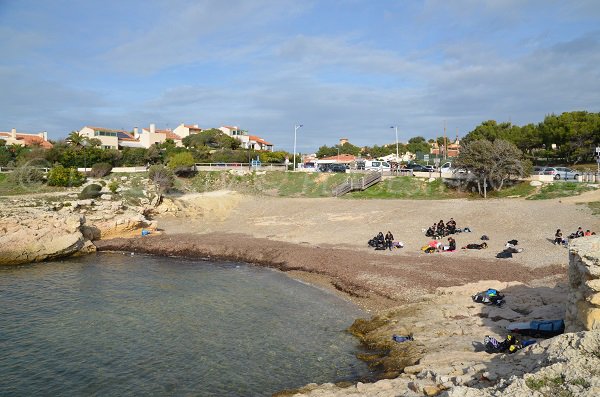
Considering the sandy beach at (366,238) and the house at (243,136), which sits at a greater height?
the house at (243,136)

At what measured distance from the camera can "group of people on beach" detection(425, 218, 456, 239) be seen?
105 ft

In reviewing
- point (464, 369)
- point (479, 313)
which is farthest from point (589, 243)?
point (479, 313)

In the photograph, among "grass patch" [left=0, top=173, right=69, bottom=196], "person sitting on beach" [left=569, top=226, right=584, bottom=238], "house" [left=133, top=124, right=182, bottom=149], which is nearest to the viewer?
"person sitting on beach" [left=569, top=226, right=584, bottom=238]

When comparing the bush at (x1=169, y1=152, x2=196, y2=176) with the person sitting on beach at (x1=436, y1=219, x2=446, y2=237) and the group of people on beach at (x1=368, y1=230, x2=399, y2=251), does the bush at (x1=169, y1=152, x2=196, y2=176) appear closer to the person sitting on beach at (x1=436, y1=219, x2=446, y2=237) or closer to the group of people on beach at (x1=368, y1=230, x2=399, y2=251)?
the group of people on beach at (x1=368, y1=230, x2=399, y2=251)

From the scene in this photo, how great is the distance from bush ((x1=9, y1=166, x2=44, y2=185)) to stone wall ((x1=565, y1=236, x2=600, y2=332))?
193ft

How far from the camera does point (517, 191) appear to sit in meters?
44.8

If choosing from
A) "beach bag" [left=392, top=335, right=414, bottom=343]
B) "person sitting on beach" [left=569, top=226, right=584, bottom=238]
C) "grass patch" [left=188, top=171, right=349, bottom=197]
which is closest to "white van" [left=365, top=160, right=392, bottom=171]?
"grass patch" [left=188, top=171, right=349, bottom=197]

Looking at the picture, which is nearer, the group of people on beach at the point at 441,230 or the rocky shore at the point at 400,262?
the rocky shore at the point at 400,262

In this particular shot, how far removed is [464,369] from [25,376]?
12.9 m

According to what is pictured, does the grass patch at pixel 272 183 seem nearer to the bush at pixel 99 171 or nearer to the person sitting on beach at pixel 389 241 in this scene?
the bush at pixel 99 171

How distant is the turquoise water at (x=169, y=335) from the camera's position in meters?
14.3

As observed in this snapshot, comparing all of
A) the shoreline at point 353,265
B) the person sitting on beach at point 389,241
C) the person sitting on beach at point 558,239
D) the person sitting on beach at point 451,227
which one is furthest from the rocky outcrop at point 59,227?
the person sitting on beach at point 558,239

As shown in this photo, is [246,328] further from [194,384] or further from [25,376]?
[25,376]

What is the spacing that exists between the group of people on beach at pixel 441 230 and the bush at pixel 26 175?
1860 inches
